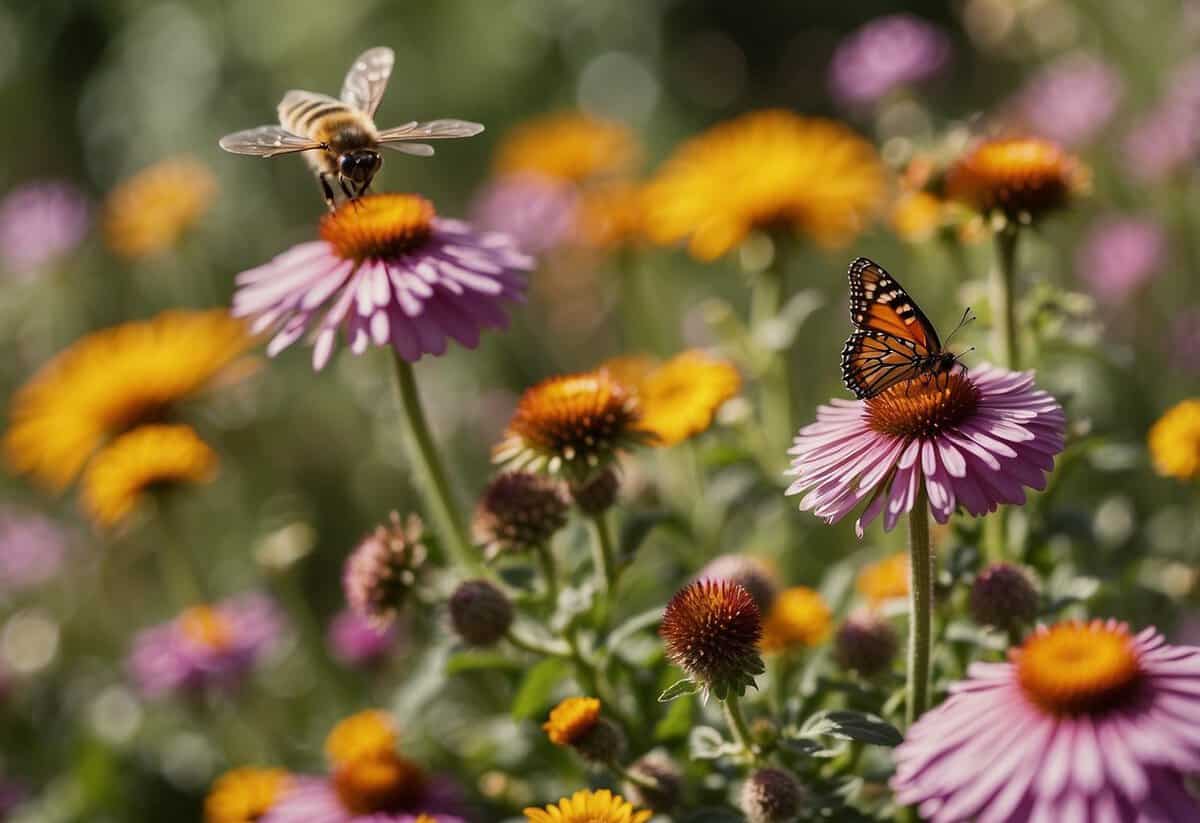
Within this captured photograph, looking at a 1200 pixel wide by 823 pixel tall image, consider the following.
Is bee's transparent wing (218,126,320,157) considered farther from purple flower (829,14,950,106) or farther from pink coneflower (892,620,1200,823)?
purple flower (829,14,950,106)

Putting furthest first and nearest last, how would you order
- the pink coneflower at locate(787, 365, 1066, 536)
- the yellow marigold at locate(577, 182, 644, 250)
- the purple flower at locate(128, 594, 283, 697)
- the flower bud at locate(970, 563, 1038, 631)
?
the yellow marigold at locate(577, 182, 644, 250)
the purple flower at locate(128, 594, 283, 697)
the flower bud at locate(970, 563, 1038, 631)
the pink coneflower at locate(787, 365, 1066, 536)

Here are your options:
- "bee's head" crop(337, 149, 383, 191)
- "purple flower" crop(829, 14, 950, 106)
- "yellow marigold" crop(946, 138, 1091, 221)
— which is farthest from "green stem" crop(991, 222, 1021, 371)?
"purple flower" crop(829, 14, 950, 106)

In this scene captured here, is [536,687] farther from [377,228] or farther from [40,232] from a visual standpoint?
[40,232]

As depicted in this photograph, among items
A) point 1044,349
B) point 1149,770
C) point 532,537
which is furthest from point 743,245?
point 1149,770

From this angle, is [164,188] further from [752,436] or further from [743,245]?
[752,436]

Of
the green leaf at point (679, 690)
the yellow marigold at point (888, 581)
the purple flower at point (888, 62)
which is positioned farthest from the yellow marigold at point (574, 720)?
the purple flower at point (888, 62)

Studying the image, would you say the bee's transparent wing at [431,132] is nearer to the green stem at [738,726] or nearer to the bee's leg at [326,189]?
the bee's leg at [326,189]
